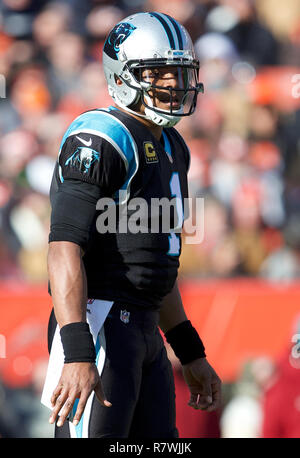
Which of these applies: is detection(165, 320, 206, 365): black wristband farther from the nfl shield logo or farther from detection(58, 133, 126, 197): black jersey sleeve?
detection(58, 133, 126, 197): black jersey sleeve

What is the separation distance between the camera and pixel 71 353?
2123 millimetres

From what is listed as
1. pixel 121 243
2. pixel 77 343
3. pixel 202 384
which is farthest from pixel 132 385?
pixel 202 384

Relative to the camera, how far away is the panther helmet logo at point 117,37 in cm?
257

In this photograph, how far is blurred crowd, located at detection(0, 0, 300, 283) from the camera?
5688 millimetres

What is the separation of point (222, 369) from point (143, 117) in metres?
2.59

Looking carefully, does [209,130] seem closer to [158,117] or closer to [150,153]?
[158,117]

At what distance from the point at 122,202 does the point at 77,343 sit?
18.6 inches

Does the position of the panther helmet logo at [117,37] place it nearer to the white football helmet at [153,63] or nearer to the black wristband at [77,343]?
the white football helmet at [153,63]

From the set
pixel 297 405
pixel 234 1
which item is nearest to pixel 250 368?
pixel 297 405

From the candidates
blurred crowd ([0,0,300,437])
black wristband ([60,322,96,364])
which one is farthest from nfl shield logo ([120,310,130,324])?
blurred crowd ([0,0,300,437])

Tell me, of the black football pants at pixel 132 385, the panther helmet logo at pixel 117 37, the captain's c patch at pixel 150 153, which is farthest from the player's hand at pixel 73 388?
the panther helmet logo at pixel 117 37

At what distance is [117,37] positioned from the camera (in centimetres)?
260

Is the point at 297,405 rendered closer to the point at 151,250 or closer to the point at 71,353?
the point at 151,250

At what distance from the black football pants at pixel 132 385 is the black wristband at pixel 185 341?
0.80 ft
